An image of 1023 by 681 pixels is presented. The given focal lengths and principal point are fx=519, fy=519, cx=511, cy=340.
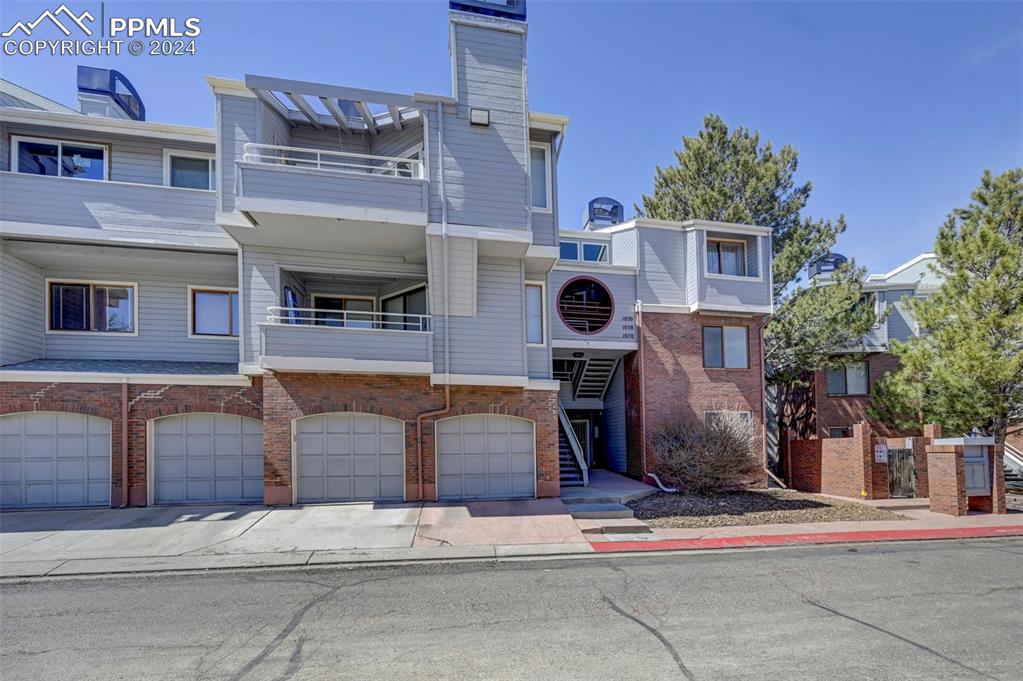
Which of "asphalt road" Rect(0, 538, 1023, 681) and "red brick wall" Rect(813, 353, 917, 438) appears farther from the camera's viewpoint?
"red brick wall" Rect(813, 353, 917, 438)

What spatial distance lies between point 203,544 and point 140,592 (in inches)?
86.2

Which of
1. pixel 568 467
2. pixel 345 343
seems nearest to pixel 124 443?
pixel 345 343

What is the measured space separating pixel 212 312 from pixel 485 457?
326 inches

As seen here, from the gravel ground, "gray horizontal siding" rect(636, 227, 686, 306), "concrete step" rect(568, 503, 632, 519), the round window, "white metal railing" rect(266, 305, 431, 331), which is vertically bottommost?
the gravel ground

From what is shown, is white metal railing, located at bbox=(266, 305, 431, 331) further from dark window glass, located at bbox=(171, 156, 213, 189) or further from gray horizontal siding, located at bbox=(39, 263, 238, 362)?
dark window glass, located at bbox=(171, 156, 213, 189)

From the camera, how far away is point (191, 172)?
44.4 ft

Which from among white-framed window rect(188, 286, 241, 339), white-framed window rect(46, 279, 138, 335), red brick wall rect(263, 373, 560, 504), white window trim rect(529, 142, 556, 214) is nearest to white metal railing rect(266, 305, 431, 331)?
red brick wall rect(263, 373, 560, 504)

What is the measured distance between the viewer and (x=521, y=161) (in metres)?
12.7

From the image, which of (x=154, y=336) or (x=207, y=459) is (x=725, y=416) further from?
(x=154, y=336)

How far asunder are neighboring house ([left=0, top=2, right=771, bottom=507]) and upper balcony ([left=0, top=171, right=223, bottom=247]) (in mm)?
44

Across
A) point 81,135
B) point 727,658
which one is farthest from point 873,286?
point 81,135

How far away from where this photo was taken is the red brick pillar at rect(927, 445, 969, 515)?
12805 millimetres

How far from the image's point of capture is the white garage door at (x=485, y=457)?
12758 mm

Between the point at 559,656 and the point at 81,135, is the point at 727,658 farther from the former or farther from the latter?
the point at 81,135
